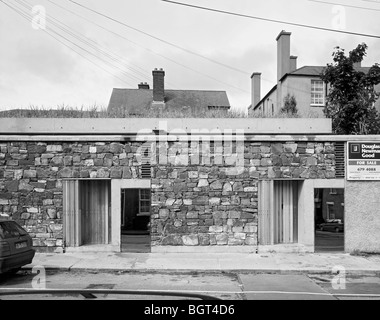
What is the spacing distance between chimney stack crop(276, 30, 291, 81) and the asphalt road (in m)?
26.0

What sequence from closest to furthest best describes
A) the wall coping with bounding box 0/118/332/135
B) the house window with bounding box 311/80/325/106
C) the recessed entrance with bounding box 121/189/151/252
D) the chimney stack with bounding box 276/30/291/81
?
the recessed entrance with bounding box 121/189/151/252 < the wall coping with bounding box 0/118/332/135 < the house window with bounding box 311/80/325/106 < the chimney stack with bounding box 276/30/291/81

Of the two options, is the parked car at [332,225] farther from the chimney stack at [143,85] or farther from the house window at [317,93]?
the chimney stack at [143,85]

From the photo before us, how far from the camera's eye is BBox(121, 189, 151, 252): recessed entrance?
529 inches

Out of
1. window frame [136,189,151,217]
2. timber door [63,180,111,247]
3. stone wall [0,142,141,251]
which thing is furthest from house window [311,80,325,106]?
timber door [63,180,111,247]

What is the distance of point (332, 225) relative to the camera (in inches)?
529

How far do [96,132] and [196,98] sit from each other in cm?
2357

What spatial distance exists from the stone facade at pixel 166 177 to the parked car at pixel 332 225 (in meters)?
1.44

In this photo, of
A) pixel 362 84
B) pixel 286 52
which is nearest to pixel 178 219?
pixel 362 84

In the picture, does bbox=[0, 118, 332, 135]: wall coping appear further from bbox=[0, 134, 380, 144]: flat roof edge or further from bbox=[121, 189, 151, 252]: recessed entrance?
bbox=[121, 189, 151, 252]: recessed entrance

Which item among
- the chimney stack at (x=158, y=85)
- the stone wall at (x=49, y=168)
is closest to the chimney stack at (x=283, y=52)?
the chimney stack at (x=158, y=85)

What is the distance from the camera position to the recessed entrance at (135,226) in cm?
1345

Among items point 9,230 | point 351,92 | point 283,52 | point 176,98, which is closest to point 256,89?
point 283,52
